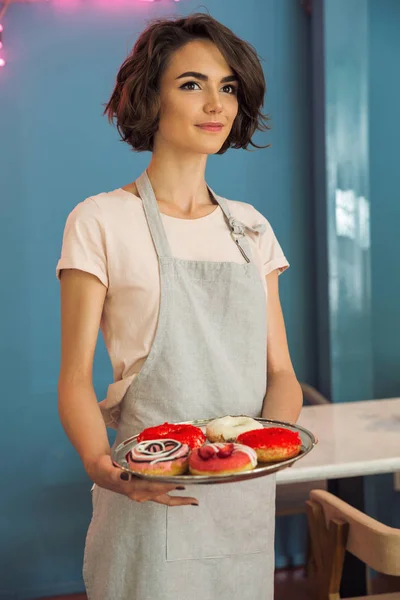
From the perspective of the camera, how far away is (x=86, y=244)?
1280mm

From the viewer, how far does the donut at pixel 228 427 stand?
1150 millimetres

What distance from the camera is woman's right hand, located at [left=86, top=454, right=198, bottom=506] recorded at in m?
1.02

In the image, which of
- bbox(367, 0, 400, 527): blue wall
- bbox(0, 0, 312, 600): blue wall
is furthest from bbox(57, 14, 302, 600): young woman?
bbox(367, 0, 400, 527): blue wall

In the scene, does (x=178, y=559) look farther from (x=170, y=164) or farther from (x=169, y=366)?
(x=170, y=164)

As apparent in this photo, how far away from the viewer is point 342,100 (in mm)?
2869

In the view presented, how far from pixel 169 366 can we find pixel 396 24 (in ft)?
7.61

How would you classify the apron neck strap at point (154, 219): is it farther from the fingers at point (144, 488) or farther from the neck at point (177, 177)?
the fingers at point (144, 488)

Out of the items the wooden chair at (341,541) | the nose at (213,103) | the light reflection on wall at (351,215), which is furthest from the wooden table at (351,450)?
the nose at (213,103)

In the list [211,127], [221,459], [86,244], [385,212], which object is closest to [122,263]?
[86,244]

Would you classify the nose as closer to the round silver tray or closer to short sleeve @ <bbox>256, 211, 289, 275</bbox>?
short sleeve @ <bbox>256, 211, 289, 275</bbox>

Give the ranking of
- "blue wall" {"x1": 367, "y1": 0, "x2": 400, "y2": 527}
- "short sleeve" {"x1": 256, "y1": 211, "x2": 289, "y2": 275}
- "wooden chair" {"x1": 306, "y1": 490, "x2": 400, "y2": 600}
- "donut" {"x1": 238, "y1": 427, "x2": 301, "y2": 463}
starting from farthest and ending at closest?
"blue wall" {"x1": 367, "y1": 0, "x2": 400, "y2": 527}
"wooden chair" {"x1": 306, "y1": 490, "x2": 400, "y2": 600}
"short sleeve" {"x1": 256, "y1": 211, "x2": 289, "y2": 275}
"donut" {"x1": 238, "y1": 427, "x2": 301, "y2": 463}

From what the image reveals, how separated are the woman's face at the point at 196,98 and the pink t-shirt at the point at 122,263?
0.15 metres

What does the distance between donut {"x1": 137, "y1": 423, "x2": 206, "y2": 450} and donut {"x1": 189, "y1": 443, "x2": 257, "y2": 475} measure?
1.6 inches

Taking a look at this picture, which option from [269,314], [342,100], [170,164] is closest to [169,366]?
[269,314]
